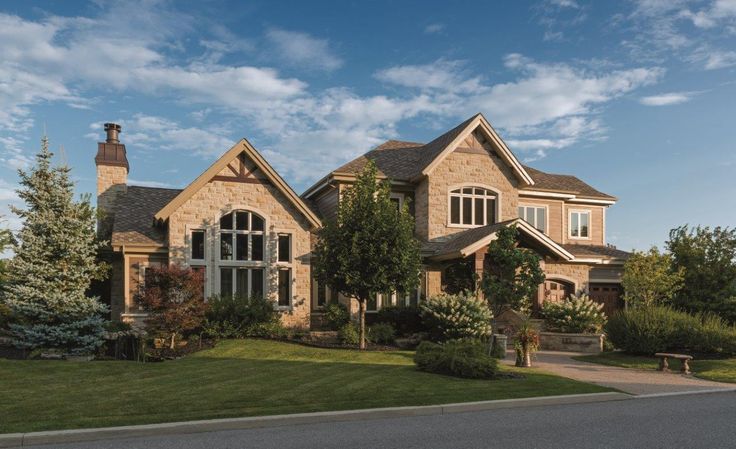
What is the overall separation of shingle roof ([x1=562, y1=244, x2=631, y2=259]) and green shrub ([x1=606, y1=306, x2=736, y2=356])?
7776 mm

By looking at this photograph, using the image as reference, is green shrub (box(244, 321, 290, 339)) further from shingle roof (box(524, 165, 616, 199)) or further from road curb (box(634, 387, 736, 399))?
shingle roof (box(524, 165, 616, 199))

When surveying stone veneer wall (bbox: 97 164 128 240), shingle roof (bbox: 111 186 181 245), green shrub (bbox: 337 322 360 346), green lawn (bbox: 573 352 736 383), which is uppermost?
stone veneer wall (bbox: 97 164 128 240)

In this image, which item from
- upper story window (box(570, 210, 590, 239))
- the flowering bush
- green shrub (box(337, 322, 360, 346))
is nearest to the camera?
green shrub (box(337, 322, 360, 346))

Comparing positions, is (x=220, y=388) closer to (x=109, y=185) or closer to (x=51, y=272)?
(x=51, y=272)

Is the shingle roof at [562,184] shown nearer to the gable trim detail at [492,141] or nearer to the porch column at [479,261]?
the gable trim detail at [492,141]

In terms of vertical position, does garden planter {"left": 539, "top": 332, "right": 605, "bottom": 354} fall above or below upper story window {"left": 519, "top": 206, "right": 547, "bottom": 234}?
below

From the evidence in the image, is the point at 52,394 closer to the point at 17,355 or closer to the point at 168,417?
the point at 168,417

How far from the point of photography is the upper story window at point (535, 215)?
28.3 meters

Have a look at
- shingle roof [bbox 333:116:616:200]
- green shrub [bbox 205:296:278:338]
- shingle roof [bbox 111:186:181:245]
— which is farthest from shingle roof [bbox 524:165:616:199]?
shingle roof [bbox 111:186:181:245]

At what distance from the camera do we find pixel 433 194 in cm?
2497

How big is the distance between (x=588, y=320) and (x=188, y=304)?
46.8 feet

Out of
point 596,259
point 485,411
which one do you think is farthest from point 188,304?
point 596,259

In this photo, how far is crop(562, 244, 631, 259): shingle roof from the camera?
26.8m

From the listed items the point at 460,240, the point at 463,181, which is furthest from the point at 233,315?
the point at 463,181
